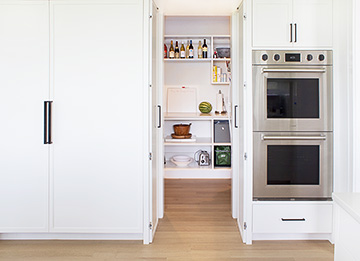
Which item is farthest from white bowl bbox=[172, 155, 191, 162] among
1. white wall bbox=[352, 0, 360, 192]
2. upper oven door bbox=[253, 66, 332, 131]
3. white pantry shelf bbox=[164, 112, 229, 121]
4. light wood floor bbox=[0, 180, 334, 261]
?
white wall bbox=[352, 0, 360, 192]

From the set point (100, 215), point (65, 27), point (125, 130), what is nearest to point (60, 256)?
point (100, 215)

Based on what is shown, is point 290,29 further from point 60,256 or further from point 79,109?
point 60,256

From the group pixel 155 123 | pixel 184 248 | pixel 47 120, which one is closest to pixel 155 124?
pixel 155 123

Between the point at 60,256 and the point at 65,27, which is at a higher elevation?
the point at 65,27

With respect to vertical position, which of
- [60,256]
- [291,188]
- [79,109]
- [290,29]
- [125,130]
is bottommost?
[60,256]

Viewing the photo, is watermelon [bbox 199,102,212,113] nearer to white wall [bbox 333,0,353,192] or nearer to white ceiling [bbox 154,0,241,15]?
white ceiling [bbox 154,0,241,15]

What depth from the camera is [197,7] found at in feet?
10.1

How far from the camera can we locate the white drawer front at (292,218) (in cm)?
260

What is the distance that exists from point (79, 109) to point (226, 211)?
1.92m

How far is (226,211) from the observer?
3502 millimetres

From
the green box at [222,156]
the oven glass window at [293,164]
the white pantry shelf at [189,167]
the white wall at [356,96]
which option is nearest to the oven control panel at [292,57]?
the white wall at [356,96]

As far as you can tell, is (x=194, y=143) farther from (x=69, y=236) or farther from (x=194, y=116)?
(x=69, y=236)

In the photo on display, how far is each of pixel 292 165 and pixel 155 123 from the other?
122 cm

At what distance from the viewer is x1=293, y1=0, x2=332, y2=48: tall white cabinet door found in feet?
8.36
